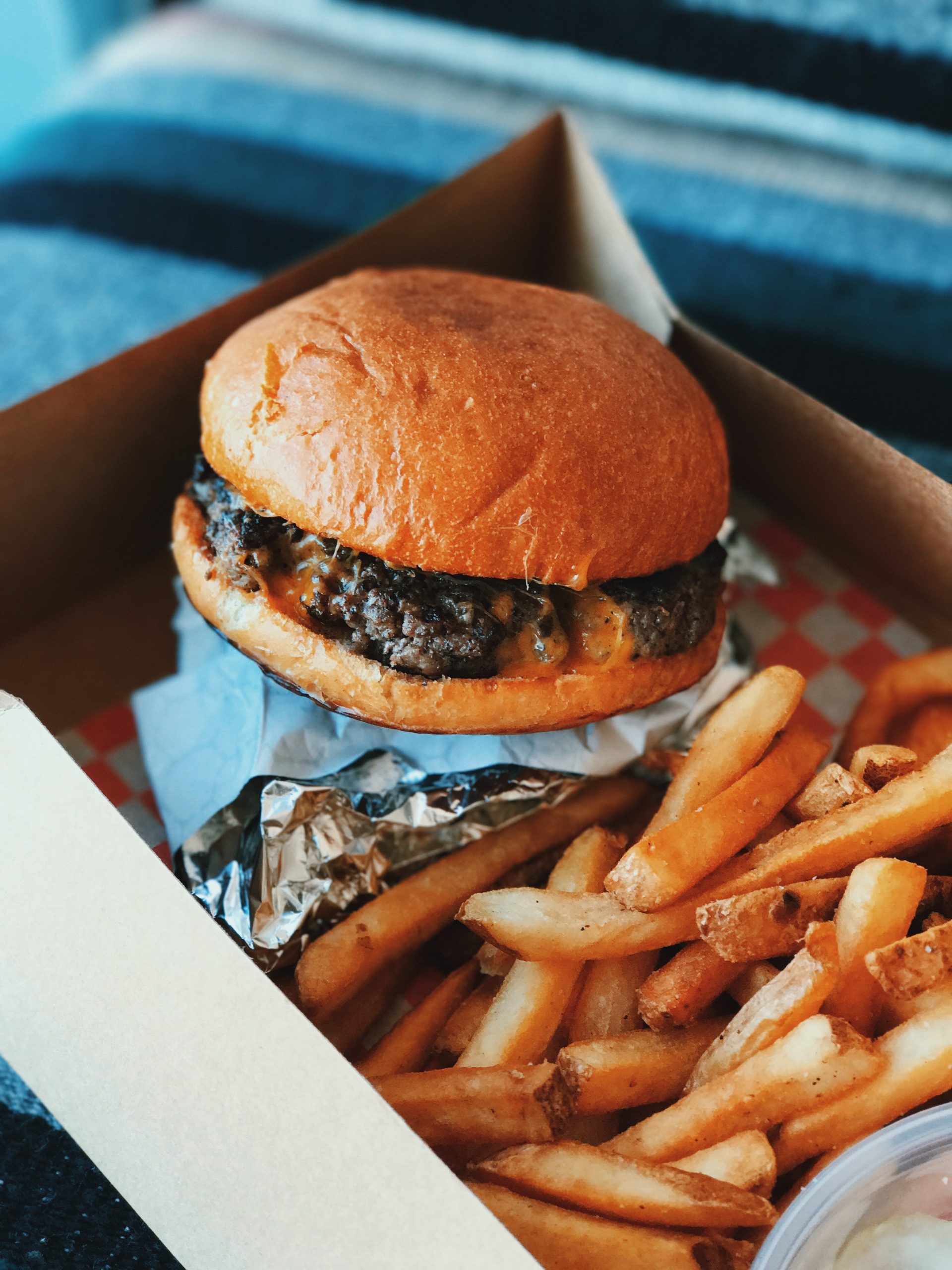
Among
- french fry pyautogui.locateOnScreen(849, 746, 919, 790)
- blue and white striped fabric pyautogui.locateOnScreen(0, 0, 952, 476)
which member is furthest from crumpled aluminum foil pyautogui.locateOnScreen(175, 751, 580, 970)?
blue and white striped fabric pyautogui.locateOnScreen(0, 0, 952, 476)

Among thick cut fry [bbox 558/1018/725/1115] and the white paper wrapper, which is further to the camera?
the white paper wrapper

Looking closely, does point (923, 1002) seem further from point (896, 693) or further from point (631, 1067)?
point (896, 693)

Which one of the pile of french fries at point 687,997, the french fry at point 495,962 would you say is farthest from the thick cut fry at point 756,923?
the french fry at point 495,962

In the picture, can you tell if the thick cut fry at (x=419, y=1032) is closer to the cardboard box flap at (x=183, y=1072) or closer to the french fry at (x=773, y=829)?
the cardboard box flap at (x=183, y=1072)

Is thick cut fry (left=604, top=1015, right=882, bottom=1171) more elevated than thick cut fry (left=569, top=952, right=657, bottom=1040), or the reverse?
thick cut fry (left=604, top=1015, right=882, bottom=1171)

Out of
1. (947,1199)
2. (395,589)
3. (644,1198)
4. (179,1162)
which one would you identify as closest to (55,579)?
(395,589)

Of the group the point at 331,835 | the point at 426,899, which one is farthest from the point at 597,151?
the point at 426,899

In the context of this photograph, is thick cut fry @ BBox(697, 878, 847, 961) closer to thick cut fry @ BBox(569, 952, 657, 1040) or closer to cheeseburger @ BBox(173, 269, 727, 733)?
thick cut fry @ BBox(569, 952, 657, 1040)
